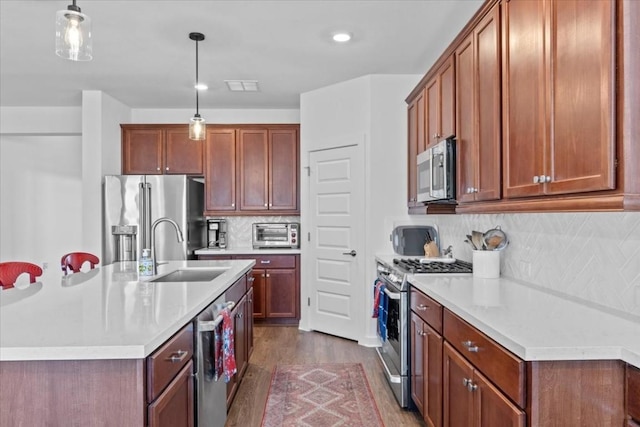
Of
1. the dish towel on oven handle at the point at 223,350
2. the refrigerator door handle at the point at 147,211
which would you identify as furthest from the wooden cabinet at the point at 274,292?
the dish towel on oven handle at the point at 223,350

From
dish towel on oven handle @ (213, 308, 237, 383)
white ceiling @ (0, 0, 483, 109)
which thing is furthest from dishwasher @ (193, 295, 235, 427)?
white ceiling @ (0, 0, 483, 109)

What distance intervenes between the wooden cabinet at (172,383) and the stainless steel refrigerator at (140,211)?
3197 mm

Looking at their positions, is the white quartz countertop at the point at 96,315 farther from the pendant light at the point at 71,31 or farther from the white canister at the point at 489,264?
the white canister at the point at 489,264

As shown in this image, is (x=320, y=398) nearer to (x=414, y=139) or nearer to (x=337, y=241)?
(x=337, y=241)

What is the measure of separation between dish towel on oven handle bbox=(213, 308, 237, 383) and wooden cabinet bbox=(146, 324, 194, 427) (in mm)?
311

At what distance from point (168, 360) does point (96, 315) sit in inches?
14.7

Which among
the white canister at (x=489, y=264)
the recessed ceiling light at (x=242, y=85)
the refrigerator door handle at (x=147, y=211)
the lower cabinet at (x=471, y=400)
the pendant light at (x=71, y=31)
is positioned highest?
the recessed ceiling light at (x=242, y=85)

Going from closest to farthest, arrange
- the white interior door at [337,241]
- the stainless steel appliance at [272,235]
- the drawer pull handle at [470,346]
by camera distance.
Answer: the drawer pull handle at [470,346]
the white interior door at [337,241]
the stainless steel appliance at [272,235]

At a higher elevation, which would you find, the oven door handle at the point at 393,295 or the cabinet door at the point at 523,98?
the cabinet door at the point at 523,98

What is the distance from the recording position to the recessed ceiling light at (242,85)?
448 cm

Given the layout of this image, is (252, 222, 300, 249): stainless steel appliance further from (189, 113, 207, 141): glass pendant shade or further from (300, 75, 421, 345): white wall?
(189, 113, 207, 141): glass pendant shade

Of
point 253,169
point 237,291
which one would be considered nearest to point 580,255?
Answer: point 237,291

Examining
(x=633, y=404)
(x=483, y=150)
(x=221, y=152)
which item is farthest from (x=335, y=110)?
(x=633, y=404)

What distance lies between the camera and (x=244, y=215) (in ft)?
17.8
